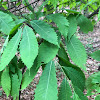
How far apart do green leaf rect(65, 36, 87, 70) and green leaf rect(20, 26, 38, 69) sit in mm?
226

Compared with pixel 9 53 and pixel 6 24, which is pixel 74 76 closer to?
pixel 9 53

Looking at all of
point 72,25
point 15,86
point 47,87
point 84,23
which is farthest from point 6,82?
point 84,23

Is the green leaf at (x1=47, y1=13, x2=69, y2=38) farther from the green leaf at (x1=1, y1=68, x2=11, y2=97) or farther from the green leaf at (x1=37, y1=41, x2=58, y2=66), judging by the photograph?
the green leaf at (x1=1, y1=68, x2=11, y2=97)

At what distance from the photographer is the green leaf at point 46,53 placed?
0.60m

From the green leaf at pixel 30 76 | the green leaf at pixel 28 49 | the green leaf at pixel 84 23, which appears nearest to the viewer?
the green leaf at pixel 28 49

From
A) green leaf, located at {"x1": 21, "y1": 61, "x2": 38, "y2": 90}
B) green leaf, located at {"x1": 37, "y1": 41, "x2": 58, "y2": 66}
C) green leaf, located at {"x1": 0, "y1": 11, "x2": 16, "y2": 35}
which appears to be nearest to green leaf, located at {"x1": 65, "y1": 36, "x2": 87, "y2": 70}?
green leaf, located at {"x1": 37, "y1": 41, "x2": 58, "y2": 66}

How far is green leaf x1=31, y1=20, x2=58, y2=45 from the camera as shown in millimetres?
605

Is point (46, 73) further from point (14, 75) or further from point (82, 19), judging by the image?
point (82, 19)

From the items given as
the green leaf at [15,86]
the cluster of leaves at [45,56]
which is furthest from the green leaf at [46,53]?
the green leaf at [15,86]

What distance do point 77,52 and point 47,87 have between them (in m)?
0.26

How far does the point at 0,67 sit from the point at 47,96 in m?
0.26

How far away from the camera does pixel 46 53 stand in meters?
0.62

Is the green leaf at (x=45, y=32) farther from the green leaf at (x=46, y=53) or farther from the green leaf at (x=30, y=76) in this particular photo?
the green leaf at (x=30, y=76)

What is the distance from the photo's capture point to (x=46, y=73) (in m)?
0.61
